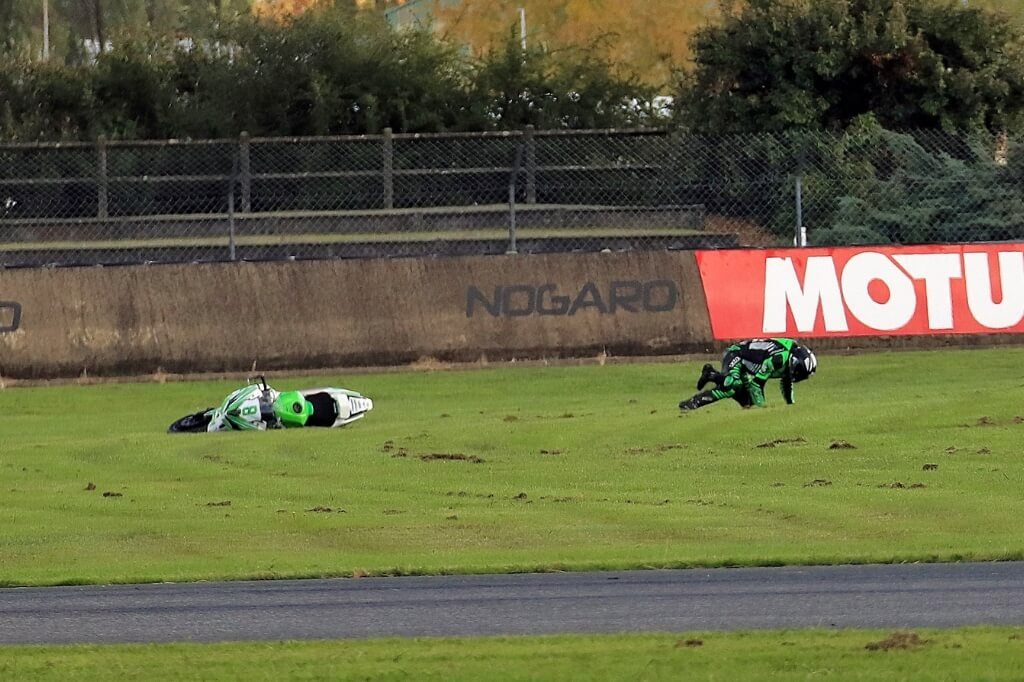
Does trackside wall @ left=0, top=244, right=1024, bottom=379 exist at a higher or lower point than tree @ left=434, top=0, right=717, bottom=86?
lower

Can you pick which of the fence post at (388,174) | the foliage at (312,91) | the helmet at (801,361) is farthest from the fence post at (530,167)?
the foliage at (312,91)

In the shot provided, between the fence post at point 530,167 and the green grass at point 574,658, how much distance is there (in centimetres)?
1786

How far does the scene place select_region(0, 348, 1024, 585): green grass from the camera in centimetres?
1137

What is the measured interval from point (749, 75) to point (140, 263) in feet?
47.1

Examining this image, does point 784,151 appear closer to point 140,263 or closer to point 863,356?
point 863,356

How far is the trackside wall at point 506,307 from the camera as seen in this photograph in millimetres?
22547

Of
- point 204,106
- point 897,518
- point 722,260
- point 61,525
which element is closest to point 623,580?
point 897,518

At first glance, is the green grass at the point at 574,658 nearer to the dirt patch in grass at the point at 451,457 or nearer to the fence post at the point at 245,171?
the dirt patch in grass at the point at 451,457

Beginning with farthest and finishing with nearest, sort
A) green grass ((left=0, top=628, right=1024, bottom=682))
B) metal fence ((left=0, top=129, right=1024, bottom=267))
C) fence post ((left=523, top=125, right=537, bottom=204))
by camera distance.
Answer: fence post ((left=523, top=125, right=537, bottom=204)), metal fence ((left=0, top=129, right=1024, bottom=267)), green grass ((left=0, top=628, right=1024, bottom=682))

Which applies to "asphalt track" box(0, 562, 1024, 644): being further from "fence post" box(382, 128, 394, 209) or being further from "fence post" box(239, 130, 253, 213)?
"fence post" box(382, 128, 394, 209)

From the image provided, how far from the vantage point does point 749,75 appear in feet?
109

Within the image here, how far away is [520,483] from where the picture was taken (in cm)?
1459

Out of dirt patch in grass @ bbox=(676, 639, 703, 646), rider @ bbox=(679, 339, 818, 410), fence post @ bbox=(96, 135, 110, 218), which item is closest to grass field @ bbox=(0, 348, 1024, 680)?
dirt patch in grass @ bbox=(676, 639, 703, 646)

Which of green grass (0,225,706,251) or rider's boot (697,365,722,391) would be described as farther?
green grass (0,225,706,251)
